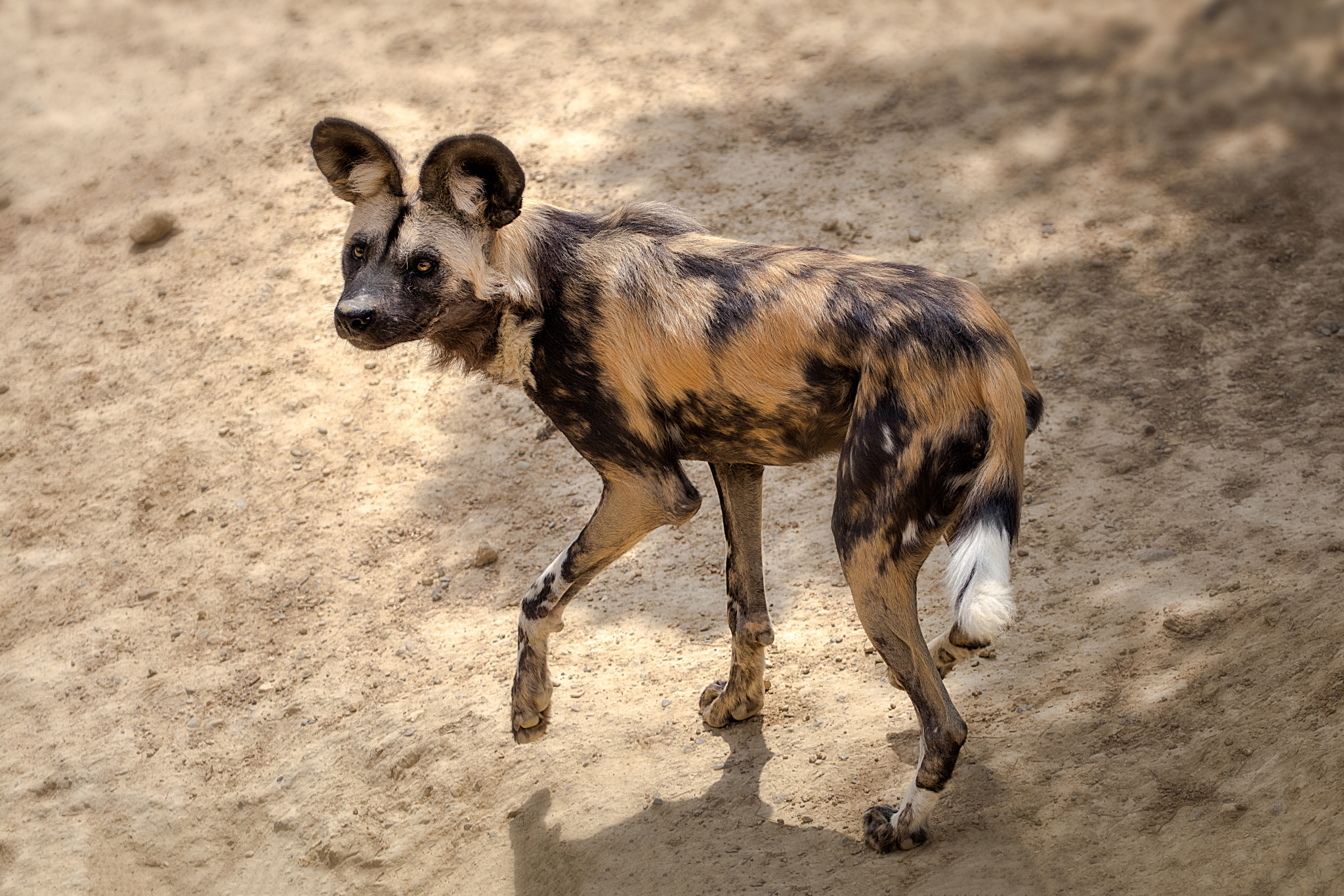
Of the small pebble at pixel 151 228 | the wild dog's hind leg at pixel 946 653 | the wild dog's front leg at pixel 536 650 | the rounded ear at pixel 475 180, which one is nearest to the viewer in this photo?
the rounded ear at pixel 475 180

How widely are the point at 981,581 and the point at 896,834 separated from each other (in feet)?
3.30

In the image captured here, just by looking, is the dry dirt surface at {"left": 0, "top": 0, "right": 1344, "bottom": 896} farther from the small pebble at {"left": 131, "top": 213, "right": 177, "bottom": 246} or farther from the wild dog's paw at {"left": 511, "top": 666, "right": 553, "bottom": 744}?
the wild dog's paw at {"left": 511, "top": 666, "right": 553, "bottom": 744}

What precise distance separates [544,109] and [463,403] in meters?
2.75

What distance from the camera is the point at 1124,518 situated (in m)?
4.78

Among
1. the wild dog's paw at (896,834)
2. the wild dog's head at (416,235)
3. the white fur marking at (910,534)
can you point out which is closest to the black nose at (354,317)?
the wild dog's head at (416,235)

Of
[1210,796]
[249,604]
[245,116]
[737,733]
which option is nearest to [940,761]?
[1210,796]

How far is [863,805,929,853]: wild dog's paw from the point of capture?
→ 10.9 ft

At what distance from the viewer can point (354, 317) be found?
3.23 metres

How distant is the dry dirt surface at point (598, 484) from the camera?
3.60 meters

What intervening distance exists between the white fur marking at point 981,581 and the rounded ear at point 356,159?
6.54ft

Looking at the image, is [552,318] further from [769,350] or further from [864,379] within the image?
[864,379]

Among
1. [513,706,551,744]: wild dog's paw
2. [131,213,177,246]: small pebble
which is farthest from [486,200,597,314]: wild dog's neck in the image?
[131,213,177,246]: small pebble

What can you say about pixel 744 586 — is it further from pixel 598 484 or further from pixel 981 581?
pixel 598 484

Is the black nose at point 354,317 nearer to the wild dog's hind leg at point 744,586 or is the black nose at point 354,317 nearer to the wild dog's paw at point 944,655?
the wild dog's hind leg at point 744,586
